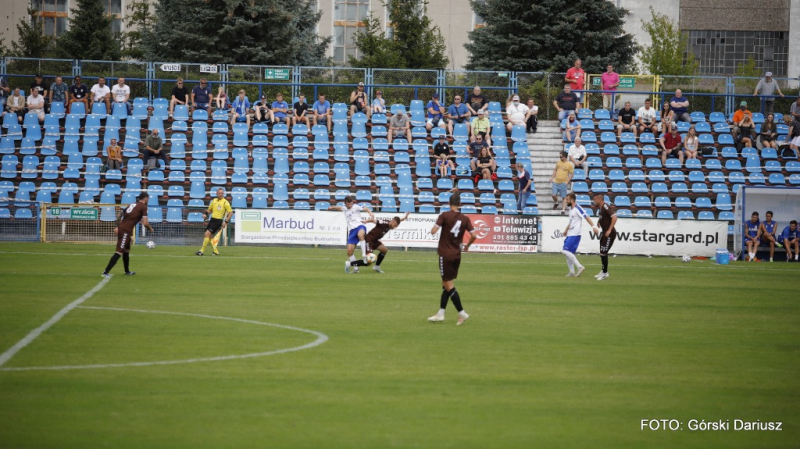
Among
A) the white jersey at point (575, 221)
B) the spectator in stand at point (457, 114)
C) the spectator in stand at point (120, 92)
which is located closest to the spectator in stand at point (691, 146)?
the spectator in stand at point (457, 114)

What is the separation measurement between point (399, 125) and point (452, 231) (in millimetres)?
22550

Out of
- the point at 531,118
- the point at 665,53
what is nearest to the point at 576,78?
the point at 531,118

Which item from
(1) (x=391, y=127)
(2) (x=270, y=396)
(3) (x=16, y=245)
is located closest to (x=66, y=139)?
(3) (x=16, y=245)

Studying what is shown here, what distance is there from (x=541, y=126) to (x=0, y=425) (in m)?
32.4

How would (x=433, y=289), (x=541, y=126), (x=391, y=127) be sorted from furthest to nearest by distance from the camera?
(x=541, y=126)
(x=391, y=127)
(x=433, y=289)

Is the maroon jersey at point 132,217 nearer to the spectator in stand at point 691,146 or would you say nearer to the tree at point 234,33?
the spectator in stand at point 691,146

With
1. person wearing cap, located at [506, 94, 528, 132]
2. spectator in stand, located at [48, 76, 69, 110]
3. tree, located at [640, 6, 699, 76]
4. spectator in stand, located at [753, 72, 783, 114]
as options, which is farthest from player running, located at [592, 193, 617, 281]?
tree, located at [640, 6, 699, 76]

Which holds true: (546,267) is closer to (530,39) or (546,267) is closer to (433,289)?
(433,289)

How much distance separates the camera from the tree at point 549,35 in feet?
150

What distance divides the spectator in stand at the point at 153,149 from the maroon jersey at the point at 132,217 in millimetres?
13955

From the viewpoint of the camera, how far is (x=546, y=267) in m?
25.3

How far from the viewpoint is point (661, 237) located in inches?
1185

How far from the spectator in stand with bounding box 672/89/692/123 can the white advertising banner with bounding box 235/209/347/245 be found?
16.0 metres

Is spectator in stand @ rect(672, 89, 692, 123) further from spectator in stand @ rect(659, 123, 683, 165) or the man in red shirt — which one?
the man in red shirt
